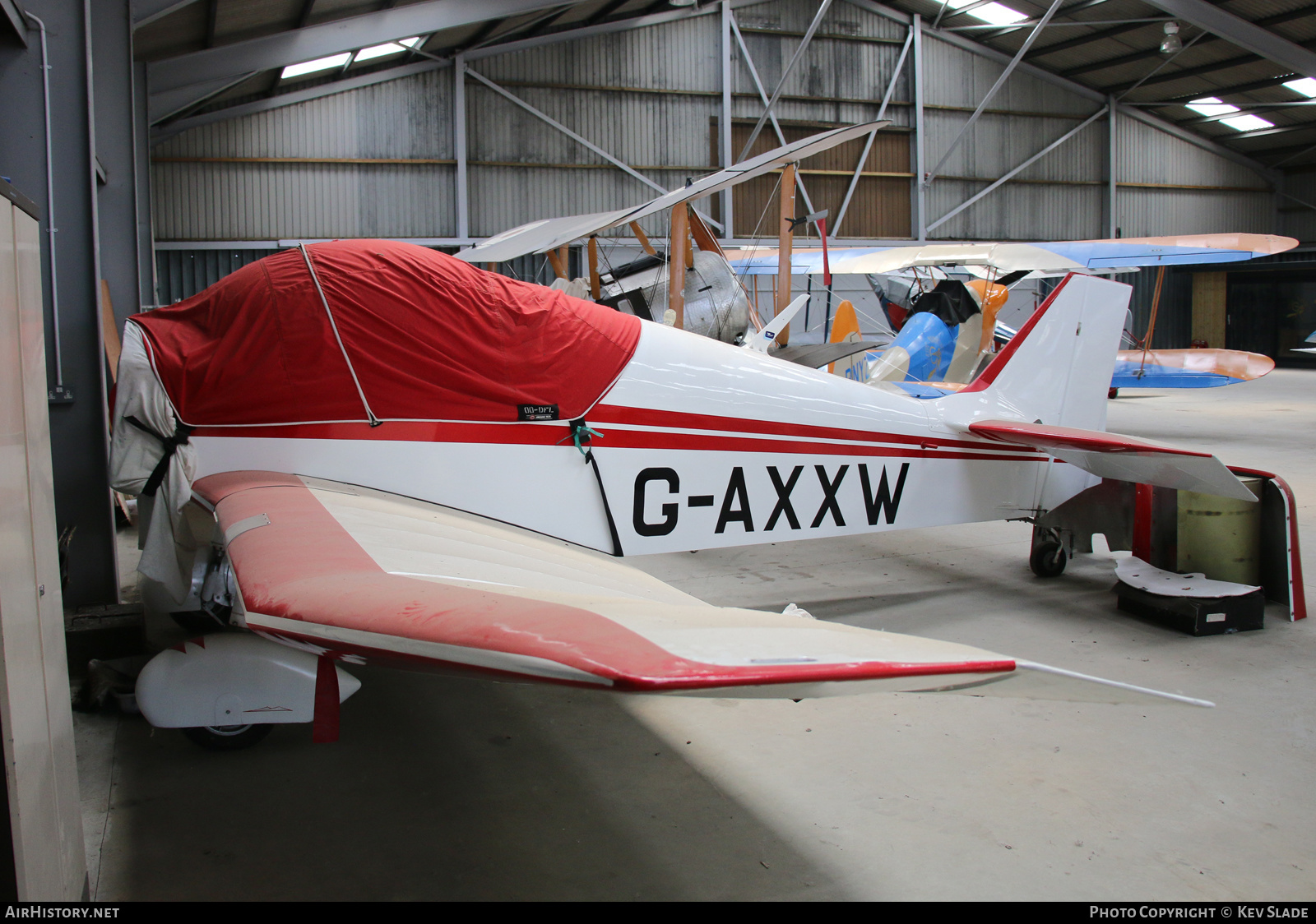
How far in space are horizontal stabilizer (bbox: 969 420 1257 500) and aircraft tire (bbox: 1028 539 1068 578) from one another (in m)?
1.00

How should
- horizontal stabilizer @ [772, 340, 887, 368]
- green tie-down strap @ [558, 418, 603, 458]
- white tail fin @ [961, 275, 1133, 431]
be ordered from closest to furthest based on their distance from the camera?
green tie-down strap @ [558, 418, 603, 458] < white tail fin @ [961, 275, 1133, 431] < horizontal stabilizer @ [772, 340, 887, 368]

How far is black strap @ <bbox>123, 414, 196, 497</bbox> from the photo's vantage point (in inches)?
128

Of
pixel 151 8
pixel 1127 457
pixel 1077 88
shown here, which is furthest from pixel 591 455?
pixel 1077 88

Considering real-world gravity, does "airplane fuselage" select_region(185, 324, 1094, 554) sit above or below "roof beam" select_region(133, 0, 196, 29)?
below

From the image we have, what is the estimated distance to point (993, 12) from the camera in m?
23.3

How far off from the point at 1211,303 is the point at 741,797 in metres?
34.5

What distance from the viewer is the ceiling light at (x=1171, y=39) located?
2116 centimetres

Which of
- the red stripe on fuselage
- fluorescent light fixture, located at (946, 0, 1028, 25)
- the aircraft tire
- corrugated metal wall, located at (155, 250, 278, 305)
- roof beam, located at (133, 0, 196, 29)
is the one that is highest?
fluorescent light fixture, located at (946, 0, 1028, 25)

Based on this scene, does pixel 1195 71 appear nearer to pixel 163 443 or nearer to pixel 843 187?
pixel 843 187

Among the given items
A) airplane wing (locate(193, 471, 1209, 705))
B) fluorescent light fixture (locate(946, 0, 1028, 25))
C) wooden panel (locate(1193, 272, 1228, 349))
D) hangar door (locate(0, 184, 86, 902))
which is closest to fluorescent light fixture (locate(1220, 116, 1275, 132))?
wooden panel (locate(1193, 272, 1228, 349))

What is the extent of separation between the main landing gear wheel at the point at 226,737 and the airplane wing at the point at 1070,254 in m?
11.0

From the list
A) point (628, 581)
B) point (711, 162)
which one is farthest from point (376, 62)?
point (628, 581)

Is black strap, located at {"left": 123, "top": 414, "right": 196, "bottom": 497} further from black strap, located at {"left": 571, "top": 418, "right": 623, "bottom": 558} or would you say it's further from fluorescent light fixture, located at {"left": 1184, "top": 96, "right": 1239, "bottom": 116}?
fluorescent light fixture, located at {"left": 1184, "top": 96, "right": 1239, "bottom": 116}

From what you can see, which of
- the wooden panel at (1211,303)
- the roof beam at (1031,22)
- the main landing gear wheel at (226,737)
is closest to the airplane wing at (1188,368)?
the roof beam at (1031,22)
